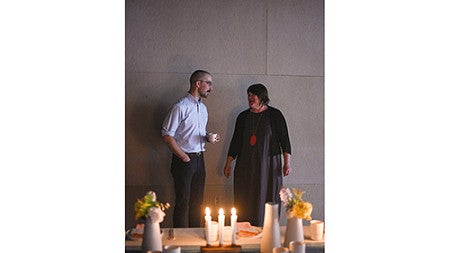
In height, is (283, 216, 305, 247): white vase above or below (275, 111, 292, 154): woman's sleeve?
below

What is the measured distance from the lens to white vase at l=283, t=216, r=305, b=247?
101 inches

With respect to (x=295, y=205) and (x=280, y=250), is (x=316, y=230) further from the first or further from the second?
(x=280, y=250)

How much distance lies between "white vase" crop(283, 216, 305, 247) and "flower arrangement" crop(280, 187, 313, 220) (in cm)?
2

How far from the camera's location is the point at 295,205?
2584 millimetres

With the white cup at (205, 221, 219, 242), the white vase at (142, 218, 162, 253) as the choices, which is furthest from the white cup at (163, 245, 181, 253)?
the white cup at (205, 221, 219, 242)

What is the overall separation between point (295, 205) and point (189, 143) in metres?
0.61

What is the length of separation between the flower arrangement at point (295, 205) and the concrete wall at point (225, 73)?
0.35ft

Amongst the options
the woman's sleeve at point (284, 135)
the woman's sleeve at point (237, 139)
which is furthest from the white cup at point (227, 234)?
the woman's sleeve at point (284, 135)

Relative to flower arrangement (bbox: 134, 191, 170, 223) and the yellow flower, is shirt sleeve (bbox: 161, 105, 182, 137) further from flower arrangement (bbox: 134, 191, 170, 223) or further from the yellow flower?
the yellow flower
